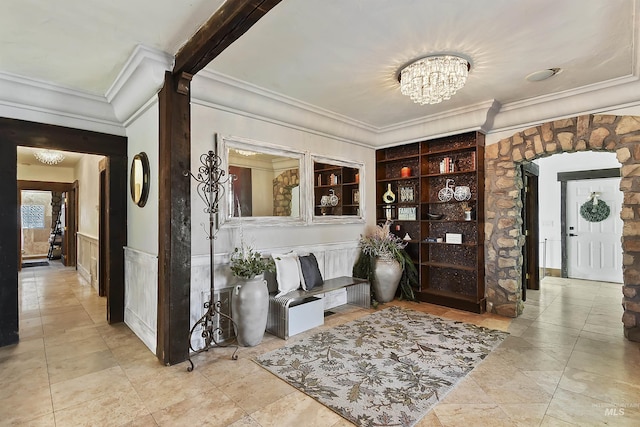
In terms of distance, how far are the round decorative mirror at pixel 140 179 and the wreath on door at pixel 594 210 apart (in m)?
7.74

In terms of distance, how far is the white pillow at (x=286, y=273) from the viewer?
3625mm

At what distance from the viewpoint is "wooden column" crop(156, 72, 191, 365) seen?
2.77m

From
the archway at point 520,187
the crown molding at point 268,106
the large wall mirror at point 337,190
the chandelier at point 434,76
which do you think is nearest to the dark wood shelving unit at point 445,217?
the archway at point 520,187

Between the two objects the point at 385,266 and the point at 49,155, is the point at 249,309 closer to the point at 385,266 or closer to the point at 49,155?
the point at 385,266

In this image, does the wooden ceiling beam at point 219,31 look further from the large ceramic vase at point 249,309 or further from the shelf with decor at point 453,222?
the shelf with decor at point 453,222

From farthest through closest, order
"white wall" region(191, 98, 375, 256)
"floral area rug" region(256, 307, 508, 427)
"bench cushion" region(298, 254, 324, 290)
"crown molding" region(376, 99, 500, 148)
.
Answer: "crown molding" region(376, 99, 500, 148)
"bench cushion" region(298, 254, 324, 290)
"white wall" region(191, 98, 375, 256)
"floral area rug" region(256, 307, 508, 427)

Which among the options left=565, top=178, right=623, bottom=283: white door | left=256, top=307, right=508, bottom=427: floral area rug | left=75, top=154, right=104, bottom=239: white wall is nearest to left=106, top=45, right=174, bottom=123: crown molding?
left=75, top=154, right=104, bottom=239: white wall

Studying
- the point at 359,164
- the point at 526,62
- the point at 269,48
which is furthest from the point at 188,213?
the point at 526,62

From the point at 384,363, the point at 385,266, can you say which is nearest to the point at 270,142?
the point at 385,266

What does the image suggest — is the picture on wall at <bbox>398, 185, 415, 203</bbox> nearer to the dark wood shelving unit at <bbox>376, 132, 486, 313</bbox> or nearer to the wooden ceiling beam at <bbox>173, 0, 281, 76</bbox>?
the dark wood shelving unit at <bbox>376, 132, 486, 313</bbox>

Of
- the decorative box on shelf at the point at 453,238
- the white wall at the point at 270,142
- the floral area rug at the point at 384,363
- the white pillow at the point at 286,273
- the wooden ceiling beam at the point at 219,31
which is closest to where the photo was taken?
the wooden ceiling beam at the point at 219,31

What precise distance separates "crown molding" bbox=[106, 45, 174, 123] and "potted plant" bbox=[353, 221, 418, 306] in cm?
348

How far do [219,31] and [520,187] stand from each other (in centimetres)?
413

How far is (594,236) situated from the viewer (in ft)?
20.3
